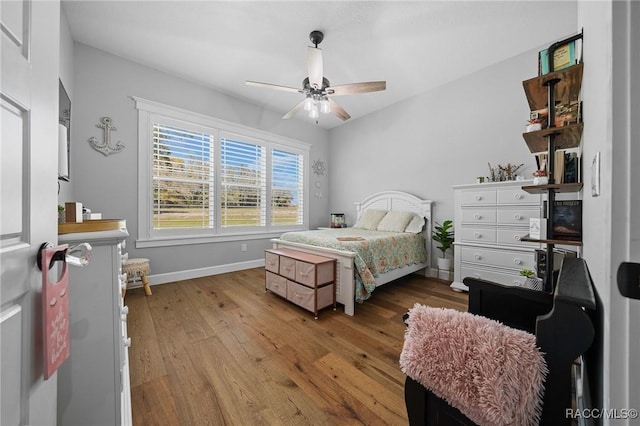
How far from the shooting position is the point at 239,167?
12.7ft

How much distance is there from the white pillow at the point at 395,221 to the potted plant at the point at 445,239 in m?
0.45

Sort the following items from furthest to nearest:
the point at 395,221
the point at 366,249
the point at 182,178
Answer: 1. the point at 395,221
2. the point at 182,178
3. the point at 366,249

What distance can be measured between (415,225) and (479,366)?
302 centimetres

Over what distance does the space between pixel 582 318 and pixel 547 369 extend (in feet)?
0.53

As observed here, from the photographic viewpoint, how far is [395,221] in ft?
11.5

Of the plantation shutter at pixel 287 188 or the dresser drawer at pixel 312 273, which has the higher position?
the plantation shutter at pixel 287 188

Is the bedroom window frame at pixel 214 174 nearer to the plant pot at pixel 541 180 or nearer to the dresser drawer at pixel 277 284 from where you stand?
the dresser drawer at pixel 277 284

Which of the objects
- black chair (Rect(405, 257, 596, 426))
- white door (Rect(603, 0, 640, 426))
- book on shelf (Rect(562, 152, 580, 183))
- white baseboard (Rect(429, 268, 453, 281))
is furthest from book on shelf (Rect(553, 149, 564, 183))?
white baseboard (Rect(429, 268, 453, 281))

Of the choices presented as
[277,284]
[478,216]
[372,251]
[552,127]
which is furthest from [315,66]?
[478,216]

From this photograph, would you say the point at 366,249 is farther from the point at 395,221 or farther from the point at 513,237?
the point at 513,237

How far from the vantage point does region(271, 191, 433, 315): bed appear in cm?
227

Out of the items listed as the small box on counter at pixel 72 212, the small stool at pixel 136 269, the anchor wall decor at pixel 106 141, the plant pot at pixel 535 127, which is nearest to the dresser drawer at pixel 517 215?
the plant pot at pixel 535 127

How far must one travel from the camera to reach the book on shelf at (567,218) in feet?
4.00

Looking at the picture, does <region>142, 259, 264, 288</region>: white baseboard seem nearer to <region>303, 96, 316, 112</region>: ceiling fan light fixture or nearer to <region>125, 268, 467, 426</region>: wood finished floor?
<region>125, 268, 467, 426</region>: wood finished floor
